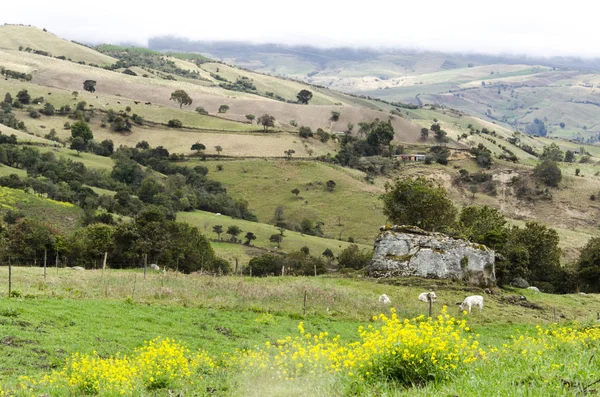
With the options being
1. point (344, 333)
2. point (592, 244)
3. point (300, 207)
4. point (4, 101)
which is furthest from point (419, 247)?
point (4, 101)

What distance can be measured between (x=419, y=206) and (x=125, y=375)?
56.6 metres

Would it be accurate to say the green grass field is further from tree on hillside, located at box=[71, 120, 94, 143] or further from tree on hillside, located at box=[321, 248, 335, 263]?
tree on hillside, located at box=[71, 120, 94, 143]

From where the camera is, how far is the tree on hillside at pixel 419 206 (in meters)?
67.6

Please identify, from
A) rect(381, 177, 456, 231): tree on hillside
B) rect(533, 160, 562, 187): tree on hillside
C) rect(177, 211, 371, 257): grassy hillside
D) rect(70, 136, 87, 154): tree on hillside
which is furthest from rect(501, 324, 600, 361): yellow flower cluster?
rect(70, 136, 87, 154): tree on hillside

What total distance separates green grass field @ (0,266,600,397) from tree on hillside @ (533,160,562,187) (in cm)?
10620

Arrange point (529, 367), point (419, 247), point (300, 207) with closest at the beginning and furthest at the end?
point (529, 367)
point (419, 247)
point (300, 207)

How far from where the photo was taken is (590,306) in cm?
4341

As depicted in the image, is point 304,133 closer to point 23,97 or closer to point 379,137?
point 379,137

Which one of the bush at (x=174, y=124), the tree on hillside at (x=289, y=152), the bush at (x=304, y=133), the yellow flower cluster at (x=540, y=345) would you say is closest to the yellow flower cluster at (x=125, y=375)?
the yellow flower cluster at (x=540, y=345)

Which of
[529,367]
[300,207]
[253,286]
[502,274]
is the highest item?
[529,367]

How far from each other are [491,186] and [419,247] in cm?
10687

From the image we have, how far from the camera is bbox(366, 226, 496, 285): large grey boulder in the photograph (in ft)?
157

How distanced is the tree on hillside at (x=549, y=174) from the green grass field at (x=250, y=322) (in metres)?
106

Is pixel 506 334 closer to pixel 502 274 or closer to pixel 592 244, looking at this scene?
pixel 502 274
